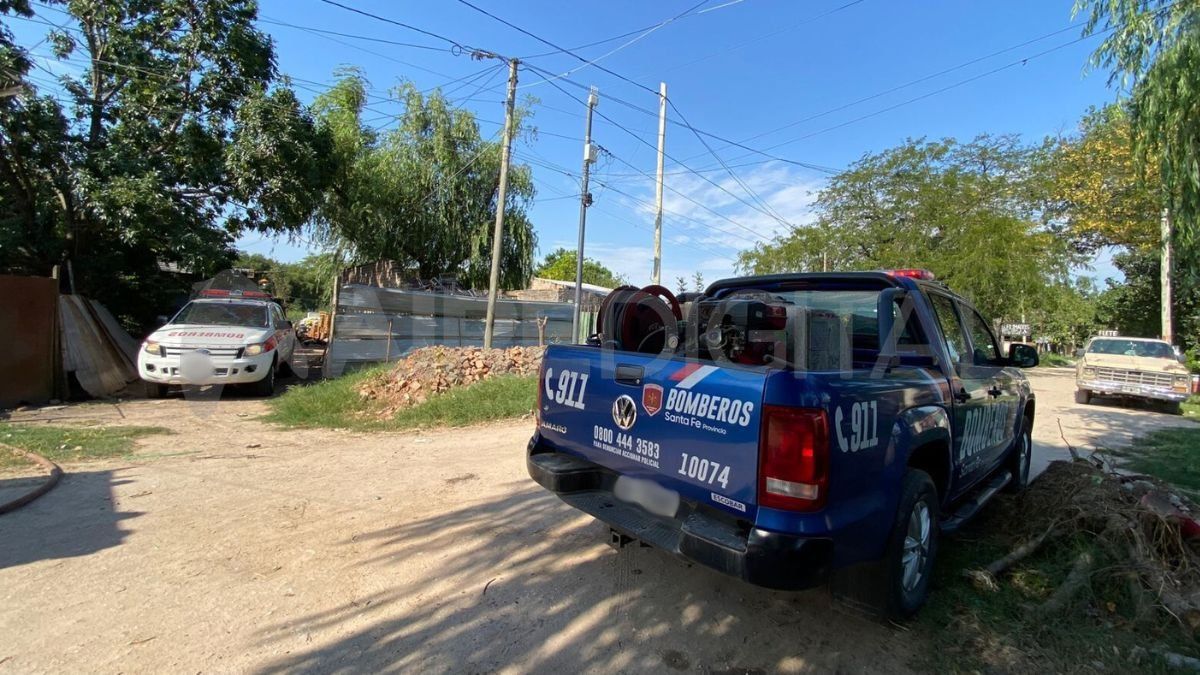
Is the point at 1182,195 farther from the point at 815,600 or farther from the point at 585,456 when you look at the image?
the point at 585,456

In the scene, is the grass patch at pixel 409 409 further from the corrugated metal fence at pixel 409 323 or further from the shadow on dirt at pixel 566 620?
the shadow on dirt at pixel 566 620

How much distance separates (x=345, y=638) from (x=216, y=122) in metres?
13.9

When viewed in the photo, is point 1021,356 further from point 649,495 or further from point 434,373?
point 434,373

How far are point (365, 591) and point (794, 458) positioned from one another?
2.42m

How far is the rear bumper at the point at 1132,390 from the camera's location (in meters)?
12.0

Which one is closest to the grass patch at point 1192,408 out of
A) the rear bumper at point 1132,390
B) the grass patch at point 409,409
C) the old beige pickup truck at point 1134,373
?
the old beige pickup truck at point 1134,373

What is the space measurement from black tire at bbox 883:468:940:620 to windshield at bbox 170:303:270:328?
10.4 metres

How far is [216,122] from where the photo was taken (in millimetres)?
12797

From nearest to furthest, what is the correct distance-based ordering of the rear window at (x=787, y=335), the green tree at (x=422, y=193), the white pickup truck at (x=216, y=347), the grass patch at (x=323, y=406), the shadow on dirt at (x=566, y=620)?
the shadow on dirt at (x=566, y=620), the rear window at (x=787, y=335), the grass patch at (x=323, y=406), the white pickup truck at (x=216, y=347), the green tree at (x=422, y=193)

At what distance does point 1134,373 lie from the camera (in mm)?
12570

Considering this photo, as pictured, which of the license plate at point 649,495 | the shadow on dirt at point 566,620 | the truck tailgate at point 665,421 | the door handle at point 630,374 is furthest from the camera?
the door handle at point 630,374

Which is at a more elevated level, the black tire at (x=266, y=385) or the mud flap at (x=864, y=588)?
the black tire at (x=266, y=385)

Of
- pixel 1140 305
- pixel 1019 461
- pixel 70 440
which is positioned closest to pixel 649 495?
pixel 1019 461

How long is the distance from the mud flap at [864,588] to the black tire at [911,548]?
0.09 feet
